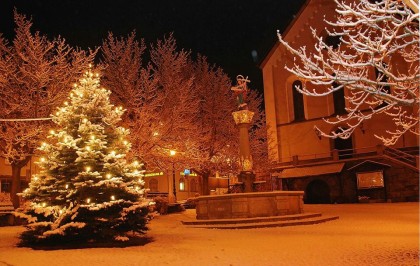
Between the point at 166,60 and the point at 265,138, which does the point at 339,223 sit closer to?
the point at 166,60

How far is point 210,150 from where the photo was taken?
32.4 metres

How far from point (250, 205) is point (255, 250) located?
7277 millimetres

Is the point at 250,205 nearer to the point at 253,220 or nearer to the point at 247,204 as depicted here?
the point at 247,204

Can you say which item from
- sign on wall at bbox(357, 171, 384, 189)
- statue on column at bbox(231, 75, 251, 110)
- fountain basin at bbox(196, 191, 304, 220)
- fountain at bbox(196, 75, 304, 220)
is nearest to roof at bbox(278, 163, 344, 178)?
sign on wall at bbox(357, 171, 384, 189)

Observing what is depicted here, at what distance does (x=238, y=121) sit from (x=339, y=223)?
21.8 ft

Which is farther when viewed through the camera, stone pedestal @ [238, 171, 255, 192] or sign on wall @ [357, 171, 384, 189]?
sign on wall @ [357, 171, 384, 189]

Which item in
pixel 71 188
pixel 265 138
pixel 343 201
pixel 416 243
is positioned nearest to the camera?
pixel 416 243

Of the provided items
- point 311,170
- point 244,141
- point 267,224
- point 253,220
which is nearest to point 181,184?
point 311,170

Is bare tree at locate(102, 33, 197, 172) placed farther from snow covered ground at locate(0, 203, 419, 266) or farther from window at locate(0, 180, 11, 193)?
window at locate(0, 180, 11, 193)

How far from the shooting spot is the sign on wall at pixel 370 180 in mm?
33531

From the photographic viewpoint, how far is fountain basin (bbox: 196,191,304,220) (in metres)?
18.5

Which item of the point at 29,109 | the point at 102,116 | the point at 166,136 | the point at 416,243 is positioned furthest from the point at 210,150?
the point at 416,243

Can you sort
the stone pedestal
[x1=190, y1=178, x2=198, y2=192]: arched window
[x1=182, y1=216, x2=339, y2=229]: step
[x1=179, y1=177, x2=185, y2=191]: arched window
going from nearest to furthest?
[x1=182, y1=216, x2=339, y2=229]: step < the stone pedestal < [x1=179, y1=177, x2=185, y2=191]: arched window < [x1=190, y1=178, x2=198, y2=192]: arched window

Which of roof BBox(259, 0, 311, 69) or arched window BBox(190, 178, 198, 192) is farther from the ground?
roof BBox(259, 0, 311, 69)
